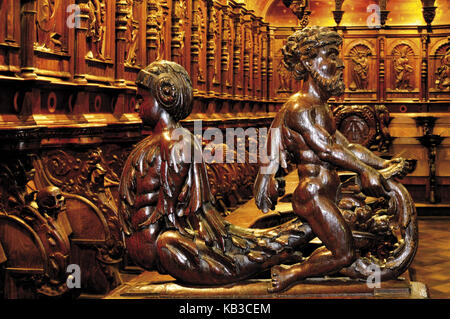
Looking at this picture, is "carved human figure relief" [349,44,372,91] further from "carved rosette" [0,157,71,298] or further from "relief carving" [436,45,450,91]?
"carved rosette" [0,157,71,298]

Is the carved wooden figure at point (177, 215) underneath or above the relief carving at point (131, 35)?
underneath

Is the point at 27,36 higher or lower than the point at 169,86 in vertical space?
higher

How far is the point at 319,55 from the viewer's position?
233cm

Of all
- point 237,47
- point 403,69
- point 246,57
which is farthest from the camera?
point 403,69

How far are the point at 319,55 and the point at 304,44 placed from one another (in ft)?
0.23

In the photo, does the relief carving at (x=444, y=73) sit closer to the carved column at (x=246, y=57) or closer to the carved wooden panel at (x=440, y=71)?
the carved wooden panel at (x=440, y=71)

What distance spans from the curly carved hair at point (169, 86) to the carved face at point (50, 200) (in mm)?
1337

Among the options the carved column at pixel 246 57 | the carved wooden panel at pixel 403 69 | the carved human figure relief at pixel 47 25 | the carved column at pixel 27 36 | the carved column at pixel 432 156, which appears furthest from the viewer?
the carved wooden panel at pixel 403 69

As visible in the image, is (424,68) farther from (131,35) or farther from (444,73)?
(131,35)

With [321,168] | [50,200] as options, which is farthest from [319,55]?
[50,200]

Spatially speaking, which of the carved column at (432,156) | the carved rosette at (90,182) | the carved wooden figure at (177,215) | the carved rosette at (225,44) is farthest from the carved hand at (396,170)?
the carved rosette at (225,44)

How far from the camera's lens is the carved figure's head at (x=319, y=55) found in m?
2.30

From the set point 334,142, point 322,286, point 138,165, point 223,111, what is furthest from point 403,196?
point 223,111

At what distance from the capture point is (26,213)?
11.1 ft
